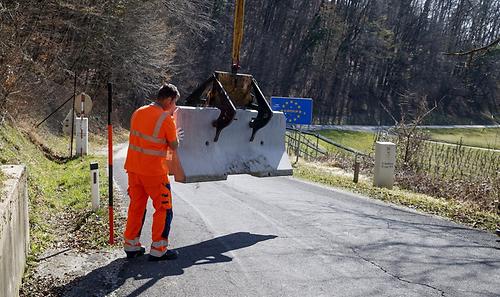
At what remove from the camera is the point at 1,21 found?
1530cm

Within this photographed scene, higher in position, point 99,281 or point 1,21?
point 1,21

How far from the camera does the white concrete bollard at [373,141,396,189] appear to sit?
15.0 metres

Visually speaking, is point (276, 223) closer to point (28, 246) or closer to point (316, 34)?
point (28, 246)

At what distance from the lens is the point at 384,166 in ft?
49.8

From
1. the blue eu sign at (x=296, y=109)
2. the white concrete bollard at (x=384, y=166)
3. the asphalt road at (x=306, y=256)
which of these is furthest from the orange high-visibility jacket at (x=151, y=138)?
the blue eu sign at (x=296, y=109)

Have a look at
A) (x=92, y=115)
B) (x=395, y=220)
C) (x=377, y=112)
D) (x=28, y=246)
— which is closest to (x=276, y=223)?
(x=395, y=220)

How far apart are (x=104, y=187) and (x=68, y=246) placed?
4.46m

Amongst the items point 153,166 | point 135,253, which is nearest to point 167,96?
point 153,166

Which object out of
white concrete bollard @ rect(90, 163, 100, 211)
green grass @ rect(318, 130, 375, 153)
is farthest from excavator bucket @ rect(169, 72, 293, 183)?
green grass @ rect(318, 130, 375, 153)

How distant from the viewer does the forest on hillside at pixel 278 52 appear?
935 inches

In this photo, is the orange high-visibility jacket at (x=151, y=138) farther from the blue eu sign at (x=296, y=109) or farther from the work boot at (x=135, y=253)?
the blue eu sign at (x=296, y=109)

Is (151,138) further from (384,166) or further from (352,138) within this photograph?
(352,138)

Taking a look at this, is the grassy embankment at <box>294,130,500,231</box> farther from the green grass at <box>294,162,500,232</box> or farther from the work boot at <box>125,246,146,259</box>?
the work boot at <box>125,246,146,259</box>

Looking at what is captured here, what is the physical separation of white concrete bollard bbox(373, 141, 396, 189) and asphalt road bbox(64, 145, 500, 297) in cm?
485
